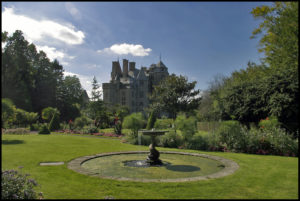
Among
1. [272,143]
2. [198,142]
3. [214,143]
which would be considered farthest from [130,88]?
[272,143]

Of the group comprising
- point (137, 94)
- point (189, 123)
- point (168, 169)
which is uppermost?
point (137, 94)

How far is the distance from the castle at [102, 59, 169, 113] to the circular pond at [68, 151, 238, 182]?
159 feet

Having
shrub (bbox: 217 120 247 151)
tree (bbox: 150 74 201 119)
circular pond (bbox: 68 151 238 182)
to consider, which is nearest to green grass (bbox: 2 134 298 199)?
circular pond (bbox: 68 151 238 182)

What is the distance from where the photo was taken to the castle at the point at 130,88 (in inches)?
2277

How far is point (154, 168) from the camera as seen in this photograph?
24.5ft

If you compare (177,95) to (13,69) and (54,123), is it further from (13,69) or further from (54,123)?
(13,69)

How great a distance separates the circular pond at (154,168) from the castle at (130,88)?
159 feet

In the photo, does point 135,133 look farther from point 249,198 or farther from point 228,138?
point 249,198

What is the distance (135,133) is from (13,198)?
1191 centimetres

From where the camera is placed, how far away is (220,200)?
14.1 feet

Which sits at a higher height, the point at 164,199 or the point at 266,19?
the point at 266,19

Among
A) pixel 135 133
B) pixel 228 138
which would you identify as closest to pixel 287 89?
pixel 228 138

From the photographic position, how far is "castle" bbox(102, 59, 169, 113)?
57.8m

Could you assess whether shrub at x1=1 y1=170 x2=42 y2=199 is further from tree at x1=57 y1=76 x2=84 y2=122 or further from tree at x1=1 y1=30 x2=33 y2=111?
tree at x1=57 y1=76 x2=84 y2=122
